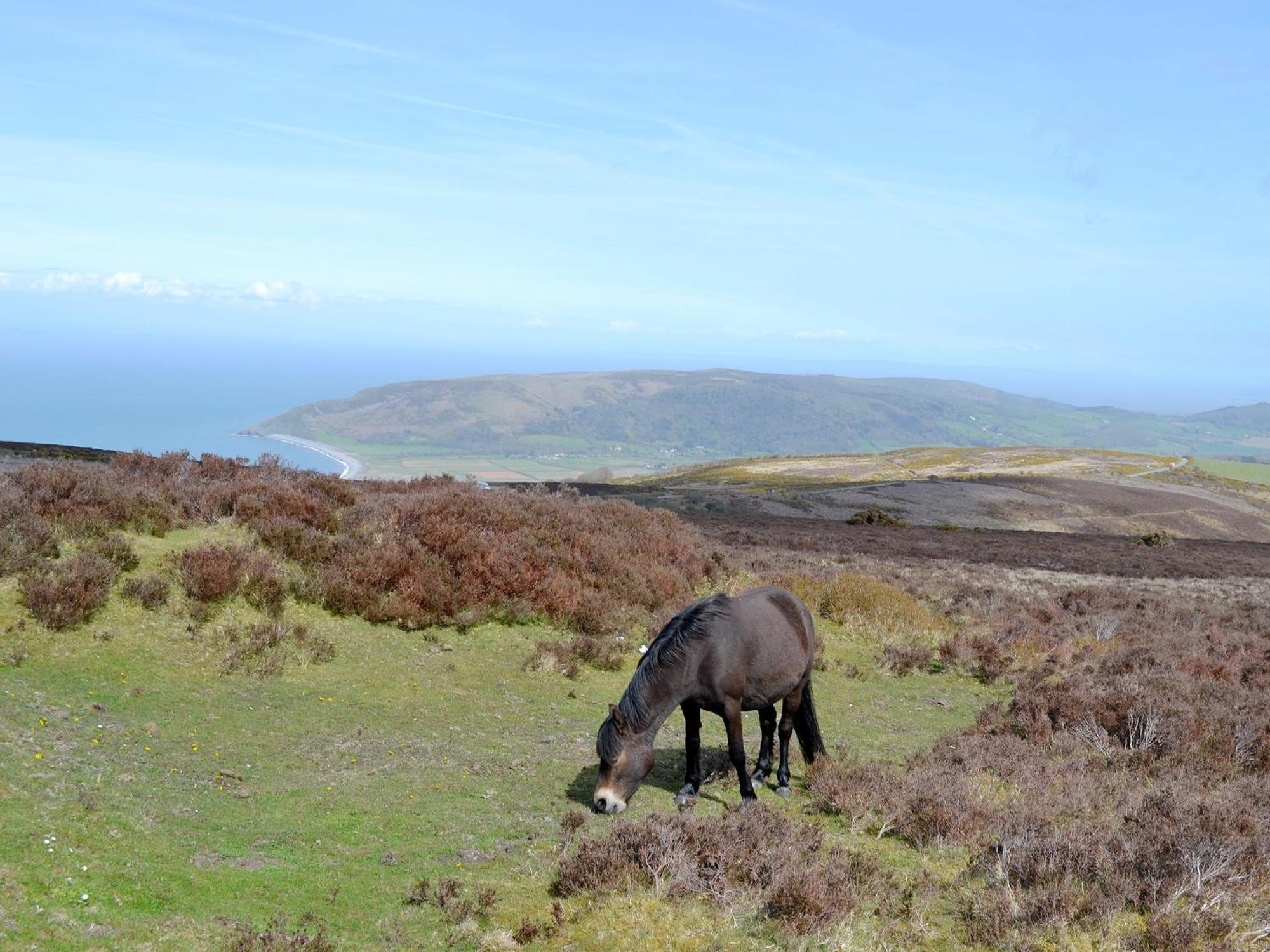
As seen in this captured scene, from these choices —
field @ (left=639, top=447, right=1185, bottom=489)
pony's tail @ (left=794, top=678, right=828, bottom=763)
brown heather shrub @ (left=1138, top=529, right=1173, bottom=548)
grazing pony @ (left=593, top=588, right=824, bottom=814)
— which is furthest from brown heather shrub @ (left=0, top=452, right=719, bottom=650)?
field @ (left=639, top=447, right=1185, bottom=489)

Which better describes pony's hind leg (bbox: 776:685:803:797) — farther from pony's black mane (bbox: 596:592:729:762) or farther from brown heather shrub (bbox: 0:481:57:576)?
A: brown heather shrub (bbox: 0:481:57:576)

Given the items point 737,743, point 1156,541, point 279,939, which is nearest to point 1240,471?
point 1156,541

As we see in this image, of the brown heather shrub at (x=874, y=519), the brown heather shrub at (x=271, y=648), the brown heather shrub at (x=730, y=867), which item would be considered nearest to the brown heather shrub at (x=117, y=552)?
the brown heather shrub at (x=271, y=648)

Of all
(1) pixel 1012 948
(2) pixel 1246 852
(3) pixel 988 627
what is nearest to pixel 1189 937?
(1) pixel 1012 948

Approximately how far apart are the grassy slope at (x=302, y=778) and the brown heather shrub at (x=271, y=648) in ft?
0.67

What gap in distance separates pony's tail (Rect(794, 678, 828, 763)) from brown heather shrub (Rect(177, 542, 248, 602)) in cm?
939

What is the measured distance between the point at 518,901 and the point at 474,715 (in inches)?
226

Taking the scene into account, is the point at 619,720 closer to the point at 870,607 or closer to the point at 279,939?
the point at 279,939

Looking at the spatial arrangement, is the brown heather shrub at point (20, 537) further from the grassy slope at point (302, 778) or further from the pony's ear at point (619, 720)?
the pony's ear at point (619, 720)

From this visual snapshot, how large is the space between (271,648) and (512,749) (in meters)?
4.49

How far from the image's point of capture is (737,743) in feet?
30.2

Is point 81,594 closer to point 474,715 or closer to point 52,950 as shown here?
point 474,715

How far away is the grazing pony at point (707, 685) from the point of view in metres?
8.77

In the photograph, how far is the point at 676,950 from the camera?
601 centimetres
